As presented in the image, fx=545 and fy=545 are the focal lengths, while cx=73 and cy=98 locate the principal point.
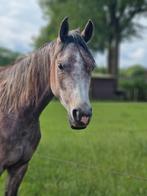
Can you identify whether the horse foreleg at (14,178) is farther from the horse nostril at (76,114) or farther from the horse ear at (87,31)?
the horse ear at (87,31)

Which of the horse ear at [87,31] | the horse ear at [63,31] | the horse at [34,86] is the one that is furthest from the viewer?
Answer: the horse ear at [87,31]

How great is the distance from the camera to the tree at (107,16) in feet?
175

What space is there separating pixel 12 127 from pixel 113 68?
5179 cm

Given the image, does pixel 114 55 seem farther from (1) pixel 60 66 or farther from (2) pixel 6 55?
(1) pixel 60 66

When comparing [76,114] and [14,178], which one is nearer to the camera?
[76,114]

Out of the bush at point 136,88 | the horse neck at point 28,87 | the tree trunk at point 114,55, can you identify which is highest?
the tree trunk at point 114,55

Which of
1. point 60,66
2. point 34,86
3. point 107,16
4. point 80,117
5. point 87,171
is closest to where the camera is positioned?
point 80,117

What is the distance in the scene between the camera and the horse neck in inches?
199

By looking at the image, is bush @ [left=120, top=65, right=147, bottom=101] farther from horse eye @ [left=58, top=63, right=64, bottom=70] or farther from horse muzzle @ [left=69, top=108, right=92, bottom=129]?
horse muzzle @ [left=69, top=108, right=92, bottom=129]

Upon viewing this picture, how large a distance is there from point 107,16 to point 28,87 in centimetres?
5161

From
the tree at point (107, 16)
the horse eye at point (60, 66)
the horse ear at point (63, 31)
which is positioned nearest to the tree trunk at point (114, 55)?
the tree at point (107, 16)

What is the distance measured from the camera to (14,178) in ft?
17.9

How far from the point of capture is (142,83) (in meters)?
49.5

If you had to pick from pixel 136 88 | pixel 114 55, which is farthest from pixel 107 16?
pixel 136 88
